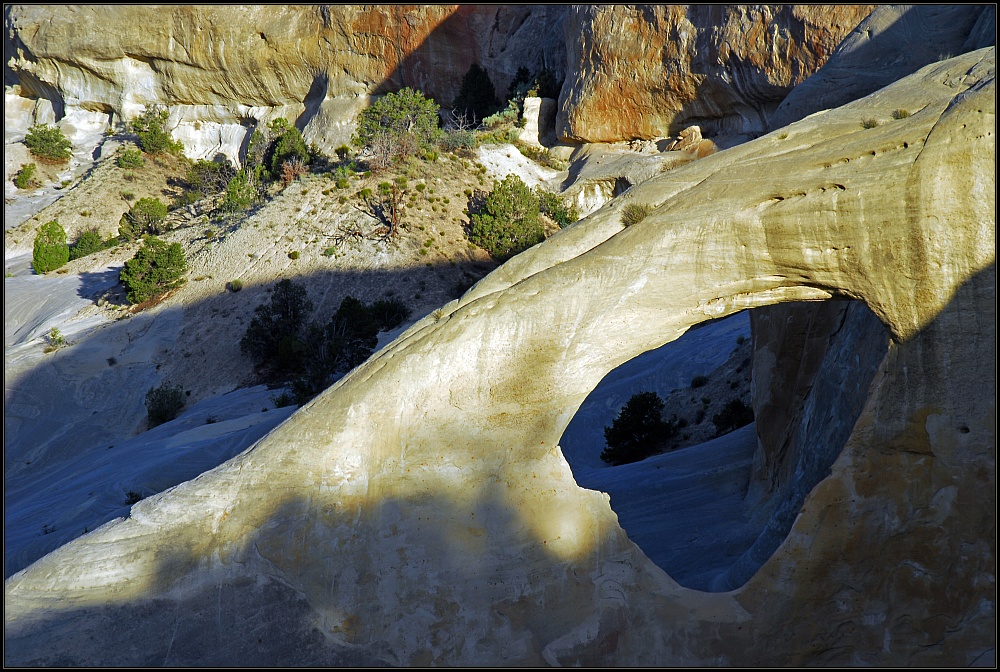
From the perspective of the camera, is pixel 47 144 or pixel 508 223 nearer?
pixel 508 223

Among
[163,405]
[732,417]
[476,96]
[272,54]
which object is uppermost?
[272,54]

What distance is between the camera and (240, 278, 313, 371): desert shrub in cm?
2162

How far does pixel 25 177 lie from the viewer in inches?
1453

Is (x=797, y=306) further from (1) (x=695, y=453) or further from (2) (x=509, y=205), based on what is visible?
(2) (x=509, y=205)

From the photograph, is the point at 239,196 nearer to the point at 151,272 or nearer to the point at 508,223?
the point at 151,272

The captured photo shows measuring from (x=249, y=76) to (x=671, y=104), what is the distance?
77.5 feet

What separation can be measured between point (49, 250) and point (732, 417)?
29.0 metres

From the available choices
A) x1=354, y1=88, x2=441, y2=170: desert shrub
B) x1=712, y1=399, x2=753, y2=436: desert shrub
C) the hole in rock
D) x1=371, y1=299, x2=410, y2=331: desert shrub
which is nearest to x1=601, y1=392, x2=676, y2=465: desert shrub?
the hole in rock

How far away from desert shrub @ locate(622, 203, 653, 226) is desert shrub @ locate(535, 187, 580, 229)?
22.8m

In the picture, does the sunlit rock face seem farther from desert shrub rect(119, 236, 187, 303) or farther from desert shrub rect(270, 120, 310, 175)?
desert shrub rect(270, 120, 310, 175)

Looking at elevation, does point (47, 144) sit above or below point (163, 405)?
above

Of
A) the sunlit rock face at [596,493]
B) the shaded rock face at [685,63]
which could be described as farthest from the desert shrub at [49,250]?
the sunlit rock face at [596,493]

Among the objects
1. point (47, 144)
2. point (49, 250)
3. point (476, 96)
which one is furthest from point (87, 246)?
point (476, 96)

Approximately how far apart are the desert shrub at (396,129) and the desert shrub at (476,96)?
6118 millimetres
